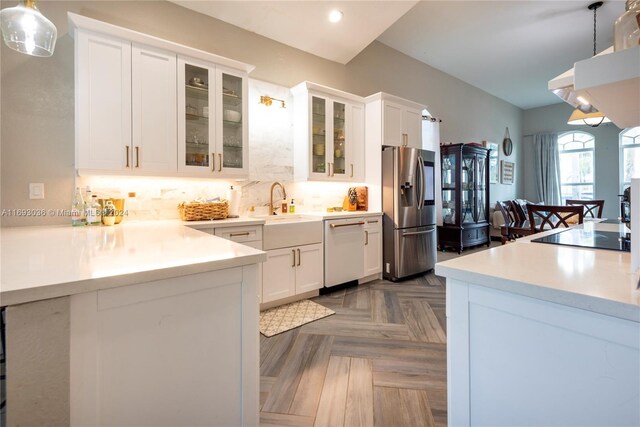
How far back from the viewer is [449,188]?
18.0 ft

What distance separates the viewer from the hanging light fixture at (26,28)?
1.34 m

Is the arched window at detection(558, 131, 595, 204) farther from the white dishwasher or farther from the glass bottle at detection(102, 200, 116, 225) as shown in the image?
the glass bottle at detection(102, 200, 116, 225)

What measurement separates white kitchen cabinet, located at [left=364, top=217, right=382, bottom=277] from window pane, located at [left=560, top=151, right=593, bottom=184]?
21.9 ft

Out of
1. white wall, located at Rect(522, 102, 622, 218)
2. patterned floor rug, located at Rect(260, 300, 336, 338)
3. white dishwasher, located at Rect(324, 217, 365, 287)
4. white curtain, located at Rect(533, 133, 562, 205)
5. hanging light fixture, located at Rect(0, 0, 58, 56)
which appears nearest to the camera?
hanging light fixture, located at Rect(0, 0, 58, 56)

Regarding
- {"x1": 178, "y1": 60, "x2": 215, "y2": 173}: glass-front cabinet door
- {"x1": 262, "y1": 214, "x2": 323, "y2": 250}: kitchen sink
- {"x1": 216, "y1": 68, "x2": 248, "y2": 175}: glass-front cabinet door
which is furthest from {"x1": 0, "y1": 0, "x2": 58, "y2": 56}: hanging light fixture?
{"x1": 262, "y1": 214, "x2": 323, "y2": 250}: kitchen sink

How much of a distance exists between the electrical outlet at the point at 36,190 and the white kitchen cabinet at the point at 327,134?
228cm

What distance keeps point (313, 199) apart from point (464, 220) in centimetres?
320

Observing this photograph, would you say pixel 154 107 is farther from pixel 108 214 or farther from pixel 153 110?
pixel 108 214

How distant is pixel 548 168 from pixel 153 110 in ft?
29.3

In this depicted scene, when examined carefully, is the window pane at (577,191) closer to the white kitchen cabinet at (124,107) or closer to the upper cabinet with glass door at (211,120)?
the upper cabinet with glass door at (211,120)

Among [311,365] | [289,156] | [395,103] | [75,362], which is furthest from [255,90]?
[75,362]

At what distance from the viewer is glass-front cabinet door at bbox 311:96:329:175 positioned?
3.49 meters

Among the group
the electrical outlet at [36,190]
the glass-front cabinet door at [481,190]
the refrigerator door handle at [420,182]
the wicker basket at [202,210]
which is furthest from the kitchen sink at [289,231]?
the glass-front cabinet door at [481,190]

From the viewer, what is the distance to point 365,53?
431cm
